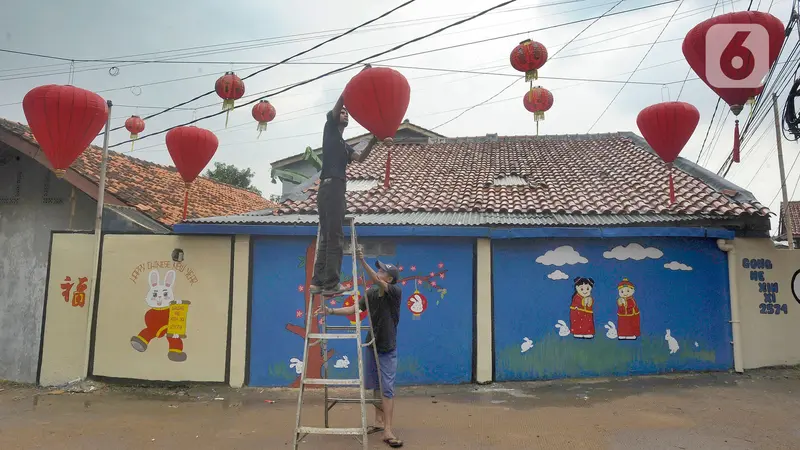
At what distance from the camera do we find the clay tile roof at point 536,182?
7961mm

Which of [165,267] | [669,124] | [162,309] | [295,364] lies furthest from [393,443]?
[669,124]

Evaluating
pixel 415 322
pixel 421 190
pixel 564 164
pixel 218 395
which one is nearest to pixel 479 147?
pixel 564 164

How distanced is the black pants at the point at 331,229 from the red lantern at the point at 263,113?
16.9 feet

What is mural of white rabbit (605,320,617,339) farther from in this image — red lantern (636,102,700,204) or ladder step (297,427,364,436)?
ladder step (297,427,364,436)

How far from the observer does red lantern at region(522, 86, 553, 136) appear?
9.27 metres

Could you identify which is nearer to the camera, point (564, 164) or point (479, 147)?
point (564, 164)

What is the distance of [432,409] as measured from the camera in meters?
6.02

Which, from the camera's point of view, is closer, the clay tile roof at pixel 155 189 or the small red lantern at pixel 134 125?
the clay tile roof at pixel 155 189

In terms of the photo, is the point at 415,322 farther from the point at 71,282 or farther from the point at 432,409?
the point at 71,282

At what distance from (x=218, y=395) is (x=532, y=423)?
14.5 feet

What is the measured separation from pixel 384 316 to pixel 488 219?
3335 mm

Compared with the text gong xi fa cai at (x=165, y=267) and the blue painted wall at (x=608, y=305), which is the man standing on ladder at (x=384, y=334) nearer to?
the blue painted wall at (x=608, y=305)

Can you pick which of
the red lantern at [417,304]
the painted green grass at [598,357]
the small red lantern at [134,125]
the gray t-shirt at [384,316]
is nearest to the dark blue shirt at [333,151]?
the gray t-shirt at [384,316]

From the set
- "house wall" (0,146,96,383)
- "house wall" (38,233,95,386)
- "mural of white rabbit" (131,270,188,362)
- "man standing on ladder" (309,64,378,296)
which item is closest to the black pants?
"man standing on ladder" (309,64,378,296)
